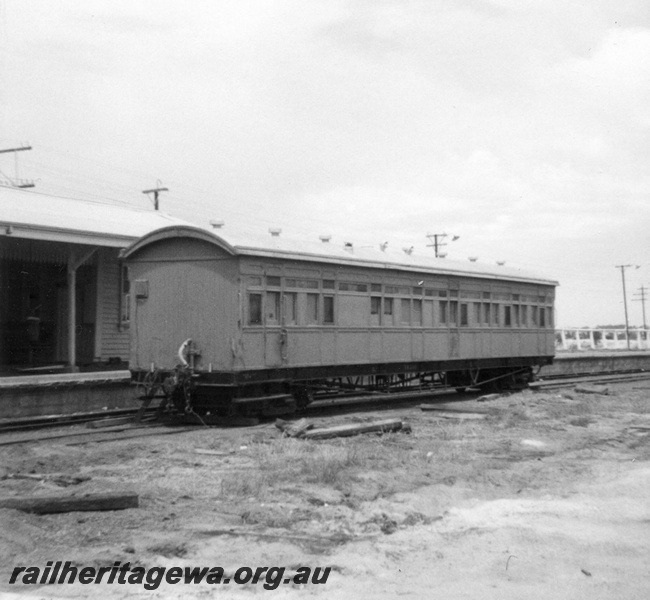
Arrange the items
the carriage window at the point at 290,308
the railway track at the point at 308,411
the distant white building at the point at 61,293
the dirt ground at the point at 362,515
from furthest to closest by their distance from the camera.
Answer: the distant white building at the point at 61,293
the carriage window at the point at 290,308
the railway track at the point at 308,411
the dirt ground at the point at 362,515

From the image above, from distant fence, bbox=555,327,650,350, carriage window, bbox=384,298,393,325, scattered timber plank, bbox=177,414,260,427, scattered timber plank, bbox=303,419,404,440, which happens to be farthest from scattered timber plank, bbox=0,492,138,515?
distant fence, bbox=555,327,650,350

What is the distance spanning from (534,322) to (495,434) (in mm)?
9660

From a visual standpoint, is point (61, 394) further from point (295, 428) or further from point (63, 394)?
point (295, 428)

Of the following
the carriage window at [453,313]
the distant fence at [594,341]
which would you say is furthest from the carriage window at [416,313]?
the distant fence at [594,341]

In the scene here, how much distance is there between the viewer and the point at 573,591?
15.7ft

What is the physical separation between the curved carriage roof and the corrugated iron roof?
4660 millimetres

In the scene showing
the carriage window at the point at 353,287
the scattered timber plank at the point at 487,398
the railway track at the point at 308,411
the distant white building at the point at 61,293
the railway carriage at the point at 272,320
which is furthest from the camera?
the distant white building at the point at 61,293

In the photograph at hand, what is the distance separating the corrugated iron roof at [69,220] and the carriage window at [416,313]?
7151 mm

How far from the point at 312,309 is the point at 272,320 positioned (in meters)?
1.00

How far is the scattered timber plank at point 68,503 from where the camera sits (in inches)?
251

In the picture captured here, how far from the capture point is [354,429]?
444 inches

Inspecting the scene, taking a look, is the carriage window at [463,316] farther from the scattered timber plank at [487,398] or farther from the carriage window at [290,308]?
the carriage window at [290,308]

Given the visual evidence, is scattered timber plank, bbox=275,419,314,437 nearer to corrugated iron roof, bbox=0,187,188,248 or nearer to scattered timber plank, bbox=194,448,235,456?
scattered timber plank, bbox=194,448,235,456

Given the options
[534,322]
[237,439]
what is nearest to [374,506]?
[237,439]
